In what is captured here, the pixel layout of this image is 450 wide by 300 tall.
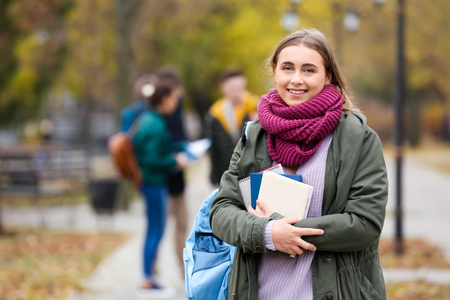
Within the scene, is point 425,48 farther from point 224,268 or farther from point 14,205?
point 224,268

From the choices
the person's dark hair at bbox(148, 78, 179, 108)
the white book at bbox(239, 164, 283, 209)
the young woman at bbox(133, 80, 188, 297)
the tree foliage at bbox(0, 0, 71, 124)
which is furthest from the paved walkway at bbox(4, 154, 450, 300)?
the white book at bbox(239, 164, 283, 209)

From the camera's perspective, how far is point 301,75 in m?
2.61

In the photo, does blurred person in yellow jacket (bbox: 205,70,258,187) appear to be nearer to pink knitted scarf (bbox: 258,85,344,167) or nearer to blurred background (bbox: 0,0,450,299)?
blurred background (bbox: 0,0,450,299)

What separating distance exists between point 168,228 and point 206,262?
8.58 meters

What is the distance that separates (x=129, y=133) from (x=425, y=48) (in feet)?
66.7

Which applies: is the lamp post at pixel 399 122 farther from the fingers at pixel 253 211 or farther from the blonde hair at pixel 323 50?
the fingers at pixel 253 211

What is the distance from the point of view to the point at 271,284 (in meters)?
2.61

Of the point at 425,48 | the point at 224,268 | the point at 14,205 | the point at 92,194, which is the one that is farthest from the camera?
the point at 425,48

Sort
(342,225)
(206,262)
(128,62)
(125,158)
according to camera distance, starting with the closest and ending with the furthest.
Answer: (342,225) < (206,262) < (125,158) < (128,62)

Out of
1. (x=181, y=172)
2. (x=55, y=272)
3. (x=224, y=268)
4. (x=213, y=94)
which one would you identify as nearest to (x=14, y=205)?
(x=55, y=272)

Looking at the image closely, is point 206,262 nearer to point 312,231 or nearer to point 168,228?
point 312,231

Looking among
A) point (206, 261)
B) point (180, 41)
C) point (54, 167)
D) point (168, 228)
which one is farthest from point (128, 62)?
point (180, 41)

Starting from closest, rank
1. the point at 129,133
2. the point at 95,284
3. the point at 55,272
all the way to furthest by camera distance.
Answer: the point at 129,133 → the point at 95,284 → the point at 55,272

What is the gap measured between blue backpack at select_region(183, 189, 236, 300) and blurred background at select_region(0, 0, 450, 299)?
80cm
